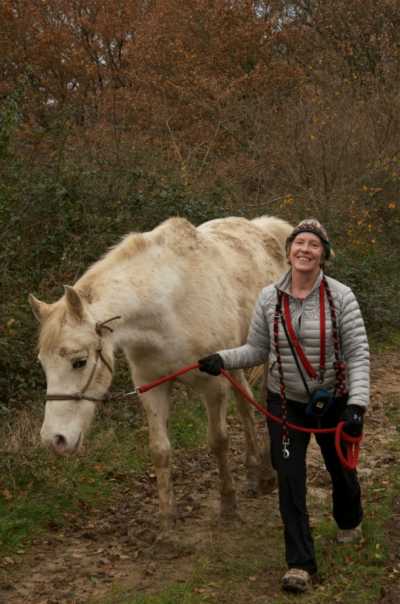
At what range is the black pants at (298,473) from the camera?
13.0 feet

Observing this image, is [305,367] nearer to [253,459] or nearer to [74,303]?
[74,303]

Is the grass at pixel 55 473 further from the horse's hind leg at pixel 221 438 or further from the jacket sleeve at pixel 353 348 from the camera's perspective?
the jacket sleeve at pixel 353 348

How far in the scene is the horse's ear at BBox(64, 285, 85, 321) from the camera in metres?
4.00

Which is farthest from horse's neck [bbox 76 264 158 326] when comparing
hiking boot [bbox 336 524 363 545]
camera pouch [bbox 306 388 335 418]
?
hiking boot [bbox 336 524 363 545]

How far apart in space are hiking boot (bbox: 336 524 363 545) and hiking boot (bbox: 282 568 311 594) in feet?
2.04

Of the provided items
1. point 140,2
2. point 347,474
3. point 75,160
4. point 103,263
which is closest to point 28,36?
point 140,2

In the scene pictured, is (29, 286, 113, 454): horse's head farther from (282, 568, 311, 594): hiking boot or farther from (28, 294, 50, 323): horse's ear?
(282, 568, 311, 594): hiking boot

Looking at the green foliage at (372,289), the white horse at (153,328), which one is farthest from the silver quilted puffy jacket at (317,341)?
the green foliage at (372,289)

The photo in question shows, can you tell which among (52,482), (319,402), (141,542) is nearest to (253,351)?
(319,402)

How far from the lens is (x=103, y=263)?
465cm

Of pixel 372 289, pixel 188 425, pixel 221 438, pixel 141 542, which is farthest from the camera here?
pixel 372 289

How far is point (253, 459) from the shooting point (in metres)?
5.99

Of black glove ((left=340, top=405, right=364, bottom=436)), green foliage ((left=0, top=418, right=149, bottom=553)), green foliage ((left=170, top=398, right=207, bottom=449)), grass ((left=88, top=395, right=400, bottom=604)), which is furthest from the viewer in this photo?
green foliage ((left=170, top=398, right=207, bottom=449))

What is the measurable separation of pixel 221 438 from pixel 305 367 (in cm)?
129
